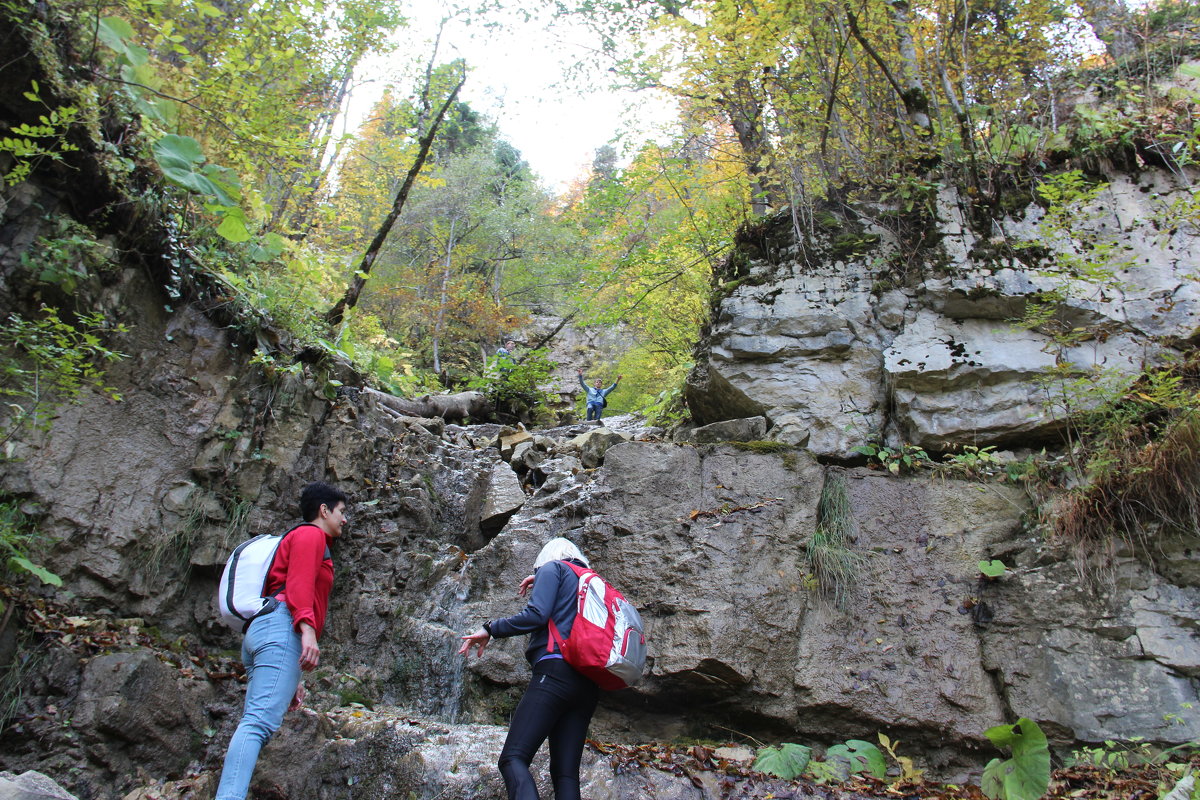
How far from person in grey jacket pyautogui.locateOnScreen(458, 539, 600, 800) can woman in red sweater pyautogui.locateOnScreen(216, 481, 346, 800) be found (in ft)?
3.13

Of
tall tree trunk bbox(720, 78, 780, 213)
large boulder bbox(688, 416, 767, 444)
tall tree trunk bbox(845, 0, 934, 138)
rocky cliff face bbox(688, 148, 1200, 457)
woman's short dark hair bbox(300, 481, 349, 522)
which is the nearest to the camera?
woman's short dark hair bbox(300, 481, 349, 522)

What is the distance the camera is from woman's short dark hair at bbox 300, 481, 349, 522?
4184mm

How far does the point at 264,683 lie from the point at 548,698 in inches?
62.8

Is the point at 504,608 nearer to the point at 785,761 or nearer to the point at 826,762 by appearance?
the point at 785,761

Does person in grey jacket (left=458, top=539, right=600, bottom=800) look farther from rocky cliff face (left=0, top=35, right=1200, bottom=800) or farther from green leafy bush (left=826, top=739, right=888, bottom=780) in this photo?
green leafy bush (left=826, top=739, right=888, bottom=780)

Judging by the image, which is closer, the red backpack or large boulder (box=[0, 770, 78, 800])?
large boulder (box=[0, 770, 78, 800])

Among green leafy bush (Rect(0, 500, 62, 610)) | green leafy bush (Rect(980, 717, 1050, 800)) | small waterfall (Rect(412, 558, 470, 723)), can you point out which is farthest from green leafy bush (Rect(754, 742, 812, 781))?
green leafy bush (Rect(0, 500, 62, 610))

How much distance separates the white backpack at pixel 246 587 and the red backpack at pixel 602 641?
173 centimetres

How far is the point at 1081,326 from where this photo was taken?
20.2 feet

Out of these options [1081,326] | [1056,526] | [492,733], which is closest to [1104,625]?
[1056,526]

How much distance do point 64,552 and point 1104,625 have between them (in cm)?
779

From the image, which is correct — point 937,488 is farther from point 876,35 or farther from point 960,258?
point 876,35

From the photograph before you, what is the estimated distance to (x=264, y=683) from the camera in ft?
11.9

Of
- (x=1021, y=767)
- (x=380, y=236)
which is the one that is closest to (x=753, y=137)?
(x=380, y=236)
